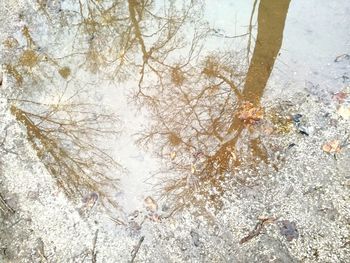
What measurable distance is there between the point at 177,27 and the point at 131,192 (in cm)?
198

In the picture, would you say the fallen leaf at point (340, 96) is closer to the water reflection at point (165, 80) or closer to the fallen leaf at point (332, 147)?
the fallen leaf at point (332, 147)

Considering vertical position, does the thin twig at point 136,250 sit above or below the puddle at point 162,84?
below

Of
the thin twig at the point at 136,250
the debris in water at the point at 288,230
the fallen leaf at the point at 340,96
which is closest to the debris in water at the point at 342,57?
the fallen leaf at the point at 340,96

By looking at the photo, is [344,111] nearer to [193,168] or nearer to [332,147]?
[332,147]

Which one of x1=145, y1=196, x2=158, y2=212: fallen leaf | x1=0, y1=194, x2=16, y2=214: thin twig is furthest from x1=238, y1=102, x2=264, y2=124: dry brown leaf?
x1=0, y1=194, x2=16, y2=214: thin twig

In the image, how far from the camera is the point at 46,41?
3.83 meters

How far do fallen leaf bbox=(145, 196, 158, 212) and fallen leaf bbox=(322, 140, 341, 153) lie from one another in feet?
4.84

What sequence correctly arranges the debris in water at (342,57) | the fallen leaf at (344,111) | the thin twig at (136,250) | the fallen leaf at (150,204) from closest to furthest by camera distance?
1. the thin twig at (136,250)
2. the fallen leaf at (150,204)
3. the fallen leaf at (344,111)
4. the debris in water at (342,57)

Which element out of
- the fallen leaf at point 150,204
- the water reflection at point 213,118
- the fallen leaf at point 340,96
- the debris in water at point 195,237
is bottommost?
the debris in water at point 195,237

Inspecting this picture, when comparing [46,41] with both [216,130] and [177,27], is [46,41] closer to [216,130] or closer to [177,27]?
[177,27]

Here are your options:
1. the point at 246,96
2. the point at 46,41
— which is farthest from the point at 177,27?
the point at 46,41

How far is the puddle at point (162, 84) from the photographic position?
9.55ft

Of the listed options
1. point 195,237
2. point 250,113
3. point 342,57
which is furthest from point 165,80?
point 342,57

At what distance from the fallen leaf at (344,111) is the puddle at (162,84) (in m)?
0.31
